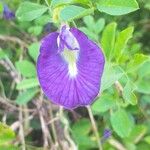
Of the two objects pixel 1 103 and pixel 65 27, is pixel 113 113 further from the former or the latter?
pixel 65 27

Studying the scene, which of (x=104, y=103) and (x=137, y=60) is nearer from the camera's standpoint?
(x=137, y=60)

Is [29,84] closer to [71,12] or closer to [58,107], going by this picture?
[58,107]

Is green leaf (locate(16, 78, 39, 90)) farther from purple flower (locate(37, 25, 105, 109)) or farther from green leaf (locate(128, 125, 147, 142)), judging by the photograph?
purple flower (locate(37, 25, 105, 109))

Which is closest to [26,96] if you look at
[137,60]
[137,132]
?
[137,132]

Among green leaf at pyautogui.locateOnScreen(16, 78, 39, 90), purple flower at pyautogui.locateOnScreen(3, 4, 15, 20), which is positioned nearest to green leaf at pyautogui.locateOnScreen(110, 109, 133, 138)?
green leaf at pyautogui.locateOnScreen(16, 78, 39, 90)

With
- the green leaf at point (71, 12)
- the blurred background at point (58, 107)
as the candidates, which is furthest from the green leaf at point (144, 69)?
the green leaf at point (71, 12)
